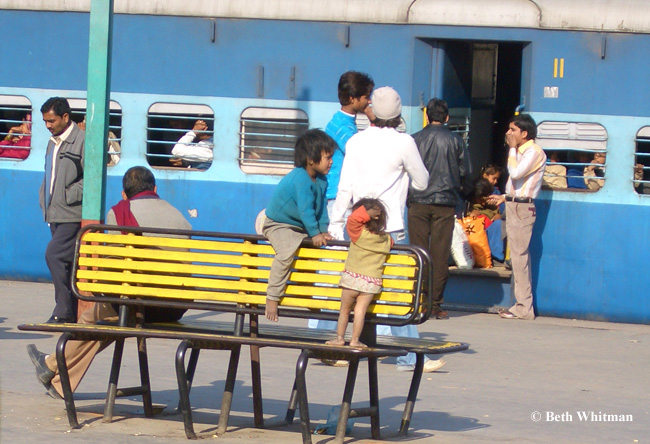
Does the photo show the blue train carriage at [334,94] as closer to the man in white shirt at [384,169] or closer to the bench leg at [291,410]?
the man in white shirt at [384,169]

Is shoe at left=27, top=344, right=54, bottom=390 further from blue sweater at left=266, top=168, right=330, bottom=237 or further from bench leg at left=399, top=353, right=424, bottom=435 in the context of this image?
bench leg at left=399, top=353, right=424, bottom=435

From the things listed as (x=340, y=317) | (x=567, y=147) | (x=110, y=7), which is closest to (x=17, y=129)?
(x=110, y=7)

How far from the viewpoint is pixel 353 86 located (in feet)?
25.3

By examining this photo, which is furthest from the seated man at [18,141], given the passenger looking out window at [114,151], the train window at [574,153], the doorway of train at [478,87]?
the train window at [574,153]

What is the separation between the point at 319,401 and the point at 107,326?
1.42m

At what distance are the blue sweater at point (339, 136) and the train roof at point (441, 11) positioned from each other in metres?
2.47

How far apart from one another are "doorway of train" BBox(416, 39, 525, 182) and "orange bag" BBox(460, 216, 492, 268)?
0.81 m

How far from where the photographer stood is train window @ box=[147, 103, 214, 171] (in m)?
10.6

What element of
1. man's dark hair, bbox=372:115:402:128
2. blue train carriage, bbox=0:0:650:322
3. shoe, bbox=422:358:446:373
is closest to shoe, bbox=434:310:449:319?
blue train carriage, bbox=0:0:650:322

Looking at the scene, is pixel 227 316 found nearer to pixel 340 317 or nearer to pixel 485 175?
pixel 485 175

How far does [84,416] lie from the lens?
623 centimetres

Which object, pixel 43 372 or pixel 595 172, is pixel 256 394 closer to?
pixel 43 372

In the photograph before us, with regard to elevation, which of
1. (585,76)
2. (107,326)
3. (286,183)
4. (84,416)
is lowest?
(84,416)

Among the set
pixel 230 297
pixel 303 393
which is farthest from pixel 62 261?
pixel 303 393
